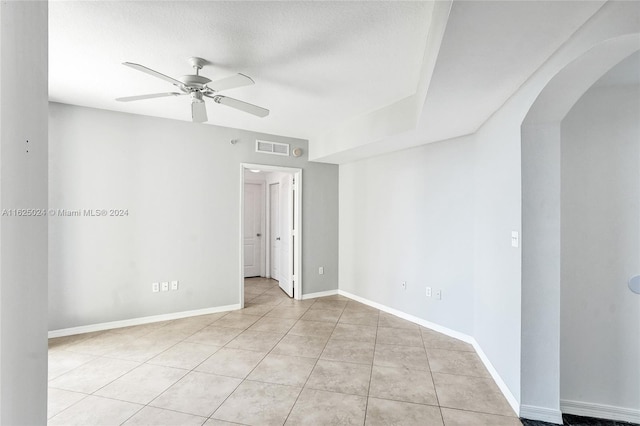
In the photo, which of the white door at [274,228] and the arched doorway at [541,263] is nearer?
the arched doorway at [541,263]

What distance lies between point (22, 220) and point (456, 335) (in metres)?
3.67

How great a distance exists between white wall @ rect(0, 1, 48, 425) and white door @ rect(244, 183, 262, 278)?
5.64 metres

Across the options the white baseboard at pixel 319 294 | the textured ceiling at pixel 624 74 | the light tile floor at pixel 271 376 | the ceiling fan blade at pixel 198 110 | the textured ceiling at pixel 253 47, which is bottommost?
the light tile floor at pixel 271 376

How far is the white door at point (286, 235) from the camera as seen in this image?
185 inches

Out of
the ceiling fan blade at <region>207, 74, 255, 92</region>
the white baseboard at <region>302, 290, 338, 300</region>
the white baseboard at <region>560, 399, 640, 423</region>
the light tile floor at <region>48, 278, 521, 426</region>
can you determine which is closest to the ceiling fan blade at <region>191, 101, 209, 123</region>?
the ceiling fan blade at <region>207, 74, 255, 92</region>

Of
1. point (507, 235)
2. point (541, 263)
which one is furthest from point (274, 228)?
point (541, 263)

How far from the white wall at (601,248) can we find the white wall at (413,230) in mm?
1007

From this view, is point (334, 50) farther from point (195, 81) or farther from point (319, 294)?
point (319, 294)

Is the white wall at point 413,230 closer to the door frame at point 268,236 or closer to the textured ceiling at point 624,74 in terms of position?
the textured ceiling at point 624,74

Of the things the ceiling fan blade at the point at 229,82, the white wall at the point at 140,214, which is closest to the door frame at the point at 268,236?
the white wall at the point at 140,214

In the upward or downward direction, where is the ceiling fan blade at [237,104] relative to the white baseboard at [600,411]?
upward

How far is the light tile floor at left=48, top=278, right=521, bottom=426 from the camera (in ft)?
6.51

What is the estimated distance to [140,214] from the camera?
358 cm

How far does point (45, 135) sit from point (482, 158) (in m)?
3.15
